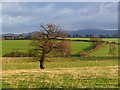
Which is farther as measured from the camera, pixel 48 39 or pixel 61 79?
pixel 48 39

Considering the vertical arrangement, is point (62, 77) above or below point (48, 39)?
below

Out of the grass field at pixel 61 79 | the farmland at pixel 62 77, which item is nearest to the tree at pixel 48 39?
the farmland at pixel 62 77

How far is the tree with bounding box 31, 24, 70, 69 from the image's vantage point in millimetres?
39844

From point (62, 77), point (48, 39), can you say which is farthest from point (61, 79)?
point (48, 39)

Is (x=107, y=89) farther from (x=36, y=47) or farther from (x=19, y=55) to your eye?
(x=19, y=55)

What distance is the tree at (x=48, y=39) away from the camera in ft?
131

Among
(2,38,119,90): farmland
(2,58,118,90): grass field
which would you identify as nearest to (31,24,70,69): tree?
(2,38,119,90): farmland

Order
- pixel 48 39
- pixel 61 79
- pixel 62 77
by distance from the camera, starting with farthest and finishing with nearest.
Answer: pixel 48 39, pixel 62 77, pixel 61 79

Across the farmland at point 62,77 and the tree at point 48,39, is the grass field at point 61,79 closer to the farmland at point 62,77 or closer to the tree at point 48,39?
the farmland at point 62,77

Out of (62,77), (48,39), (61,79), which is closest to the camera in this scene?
(61,79)

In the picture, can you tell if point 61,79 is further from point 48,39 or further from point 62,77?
point 48,39

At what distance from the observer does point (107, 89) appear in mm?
14156

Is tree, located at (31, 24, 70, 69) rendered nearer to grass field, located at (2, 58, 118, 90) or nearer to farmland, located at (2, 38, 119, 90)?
farmland, located at (2, 38, 119, 90)

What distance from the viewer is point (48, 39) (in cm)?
4025
